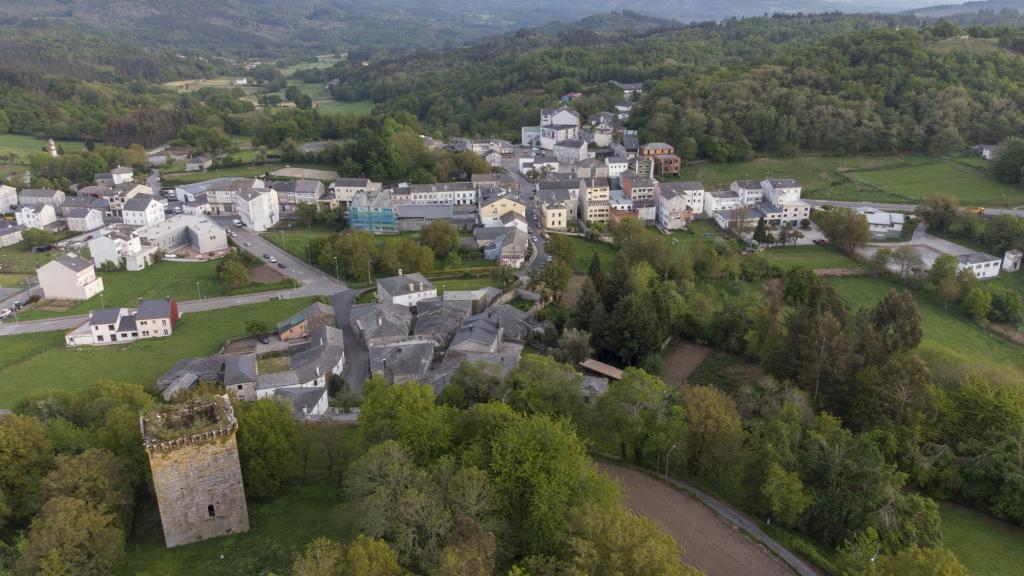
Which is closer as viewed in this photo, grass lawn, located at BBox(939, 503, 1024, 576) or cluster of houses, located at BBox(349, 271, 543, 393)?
grass lawn, located at BBox(939, 503, 1024, 576)

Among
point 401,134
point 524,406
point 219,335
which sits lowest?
point 219,335

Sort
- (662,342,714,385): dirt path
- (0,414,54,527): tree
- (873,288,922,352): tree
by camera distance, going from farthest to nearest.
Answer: (662,342,714,385): dirt path
(873,288,922,352): tree
(0,414,54,527): tree

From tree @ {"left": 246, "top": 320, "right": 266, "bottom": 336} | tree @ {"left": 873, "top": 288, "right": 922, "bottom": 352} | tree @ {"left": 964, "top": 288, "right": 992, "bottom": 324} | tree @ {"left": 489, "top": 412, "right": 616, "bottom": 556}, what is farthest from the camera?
tree @ {"left": 964, "top": 288, "right": 992, "bottom": 324}

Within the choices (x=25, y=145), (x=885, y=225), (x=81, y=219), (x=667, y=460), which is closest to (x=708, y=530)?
(x=667, y=460)

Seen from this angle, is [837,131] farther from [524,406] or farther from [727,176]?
[524,406]

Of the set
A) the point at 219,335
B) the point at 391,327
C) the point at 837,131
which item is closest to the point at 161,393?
the point at 219,335

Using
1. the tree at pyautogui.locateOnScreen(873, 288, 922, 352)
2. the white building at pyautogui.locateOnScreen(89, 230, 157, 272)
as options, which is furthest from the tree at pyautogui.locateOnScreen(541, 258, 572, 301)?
the white building at pyautogui.locateOnScreen(89, 230, 157, 272)

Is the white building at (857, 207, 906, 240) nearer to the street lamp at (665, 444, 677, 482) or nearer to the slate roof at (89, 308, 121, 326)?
the street lamp at (665, 444, 677, 482)
